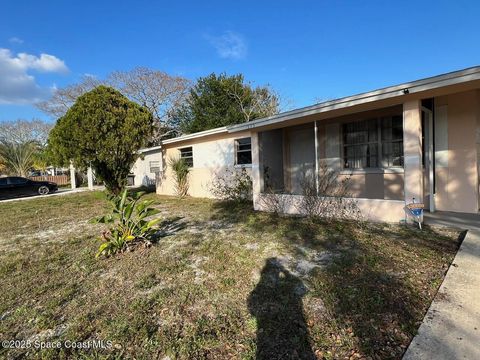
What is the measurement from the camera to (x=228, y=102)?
2323 centimetres

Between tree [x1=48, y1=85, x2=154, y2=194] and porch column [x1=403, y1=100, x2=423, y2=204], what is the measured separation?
10.1 metres

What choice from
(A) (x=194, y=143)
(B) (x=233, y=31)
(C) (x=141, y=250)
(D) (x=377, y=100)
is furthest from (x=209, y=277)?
(B) (x=233, y=31)

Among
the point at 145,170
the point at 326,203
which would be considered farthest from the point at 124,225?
the point at 145,170

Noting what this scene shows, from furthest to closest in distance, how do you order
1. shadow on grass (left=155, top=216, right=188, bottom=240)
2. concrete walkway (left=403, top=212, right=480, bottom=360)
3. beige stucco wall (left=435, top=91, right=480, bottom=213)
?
shadow on grass (left=155, top=216, right=188, bottom=240), beige stucco wall (left=435, top=91, right=480, bottom=213), concrete walkway (left=403, top=212, right=480, bottom=360)

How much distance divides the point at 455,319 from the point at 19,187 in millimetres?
20208

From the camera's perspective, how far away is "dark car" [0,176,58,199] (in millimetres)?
15828

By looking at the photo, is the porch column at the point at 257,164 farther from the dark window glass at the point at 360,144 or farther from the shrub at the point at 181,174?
the shrub at the point at 181,174

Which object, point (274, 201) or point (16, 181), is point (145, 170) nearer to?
point (16, 181)

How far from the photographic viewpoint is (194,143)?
1240 centimetres

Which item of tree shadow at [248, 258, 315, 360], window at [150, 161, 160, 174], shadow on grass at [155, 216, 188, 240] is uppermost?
window at [150, 161, 160, 174]

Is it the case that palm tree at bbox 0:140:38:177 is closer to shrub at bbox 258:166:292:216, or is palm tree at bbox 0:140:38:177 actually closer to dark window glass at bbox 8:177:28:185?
dark window glass at bbox 8:177:28:185

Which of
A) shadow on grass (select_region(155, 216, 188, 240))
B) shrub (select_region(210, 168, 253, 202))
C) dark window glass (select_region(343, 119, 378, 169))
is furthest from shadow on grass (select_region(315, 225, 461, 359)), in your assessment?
shrub (select_region(210, 168, 253, 202))

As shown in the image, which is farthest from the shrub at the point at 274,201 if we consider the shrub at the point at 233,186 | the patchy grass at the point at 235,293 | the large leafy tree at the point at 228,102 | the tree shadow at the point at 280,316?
the large leafy tree at the point at 228,102

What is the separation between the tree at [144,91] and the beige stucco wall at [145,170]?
7.66 meters
